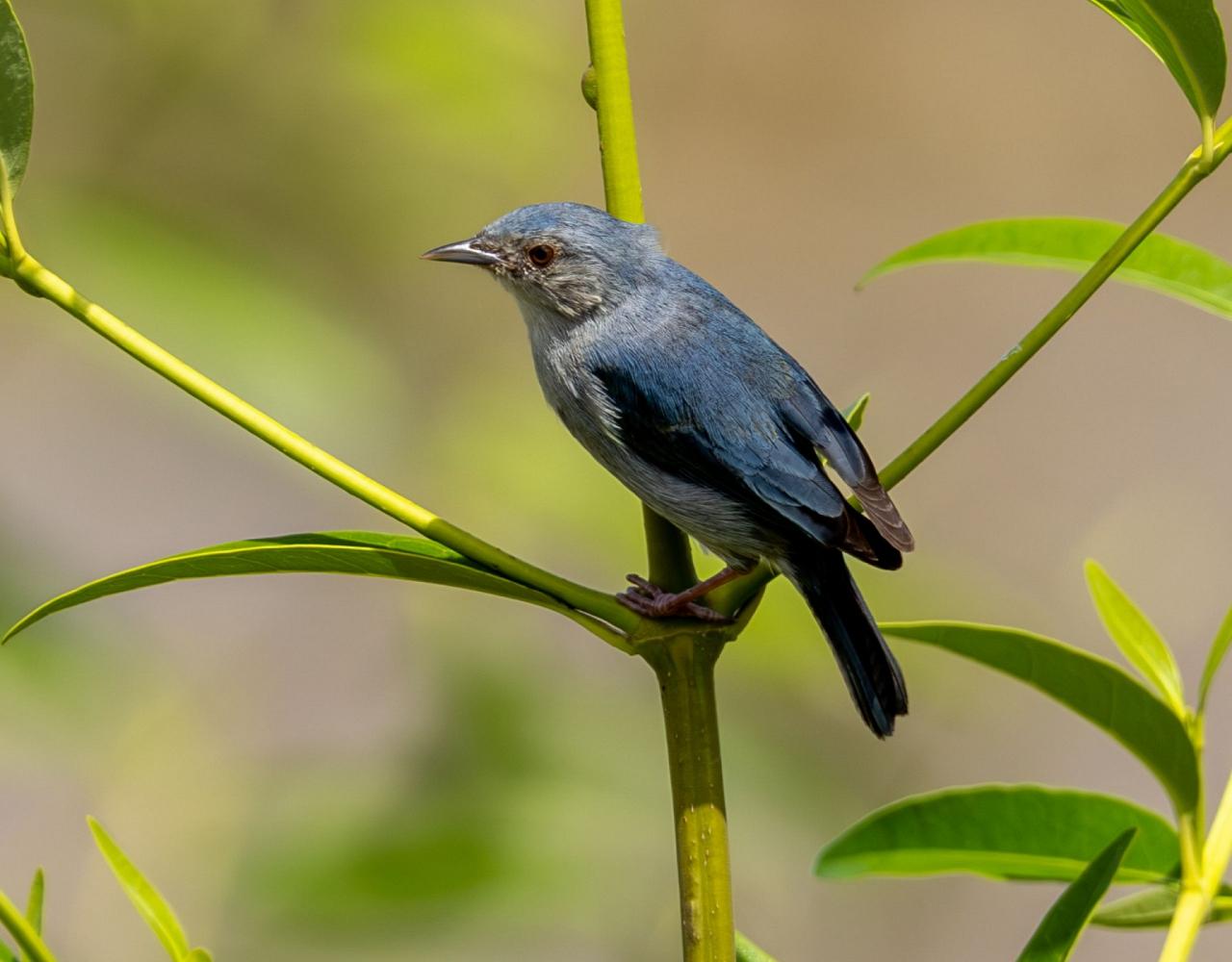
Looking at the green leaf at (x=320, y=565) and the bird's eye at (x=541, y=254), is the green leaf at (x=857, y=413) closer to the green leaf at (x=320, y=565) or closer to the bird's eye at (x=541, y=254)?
the green leaf at (x=320, y=565)

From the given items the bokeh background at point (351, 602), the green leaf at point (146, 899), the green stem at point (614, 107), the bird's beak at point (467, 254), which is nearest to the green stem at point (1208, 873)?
the green stem at point (614, 107)

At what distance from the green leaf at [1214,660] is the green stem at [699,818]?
0.55m

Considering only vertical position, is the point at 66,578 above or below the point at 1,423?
below

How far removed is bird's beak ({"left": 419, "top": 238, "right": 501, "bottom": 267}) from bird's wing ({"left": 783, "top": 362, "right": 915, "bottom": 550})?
25.3 inches

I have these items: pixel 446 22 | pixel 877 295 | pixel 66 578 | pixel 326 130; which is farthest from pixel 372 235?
pixel 877 295

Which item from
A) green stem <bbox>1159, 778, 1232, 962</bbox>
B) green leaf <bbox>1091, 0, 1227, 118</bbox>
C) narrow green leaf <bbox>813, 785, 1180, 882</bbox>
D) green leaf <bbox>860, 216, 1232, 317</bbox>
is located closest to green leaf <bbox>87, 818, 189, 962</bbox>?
narrow green leaf <bbox>813, 785, 1180, 882</bbox>

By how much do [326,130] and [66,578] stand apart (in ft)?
3.41

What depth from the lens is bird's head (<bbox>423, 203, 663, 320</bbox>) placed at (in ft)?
8.71

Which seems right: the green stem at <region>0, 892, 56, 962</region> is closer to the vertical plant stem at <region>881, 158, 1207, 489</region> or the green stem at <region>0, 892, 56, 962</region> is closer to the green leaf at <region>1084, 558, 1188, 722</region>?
the vertical plant stem at <region>881, 158, 1207, 489</region>

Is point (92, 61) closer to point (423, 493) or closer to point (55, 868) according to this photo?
point (423, 493)

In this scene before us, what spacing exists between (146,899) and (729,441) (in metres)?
1.11

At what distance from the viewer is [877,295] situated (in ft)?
27.5

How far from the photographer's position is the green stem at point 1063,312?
1413mm

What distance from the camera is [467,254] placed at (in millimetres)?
2643
